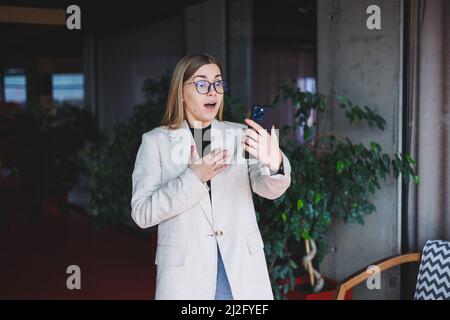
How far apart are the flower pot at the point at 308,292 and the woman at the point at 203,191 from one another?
172 cm

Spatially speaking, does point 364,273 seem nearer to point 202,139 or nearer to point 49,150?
point 202,139

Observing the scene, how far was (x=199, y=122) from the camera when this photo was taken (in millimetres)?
2074

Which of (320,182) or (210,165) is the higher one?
(210,165)

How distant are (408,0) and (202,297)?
219 centimetres

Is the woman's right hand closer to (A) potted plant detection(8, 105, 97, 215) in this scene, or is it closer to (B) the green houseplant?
(B) the green houseplant

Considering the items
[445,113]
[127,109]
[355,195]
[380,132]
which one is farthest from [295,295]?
[127,109]

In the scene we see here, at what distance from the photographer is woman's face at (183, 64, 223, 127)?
201 cm

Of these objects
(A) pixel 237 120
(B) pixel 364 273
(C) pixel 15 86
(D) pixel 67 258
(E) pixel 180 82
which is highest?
(C) pixel 15 86

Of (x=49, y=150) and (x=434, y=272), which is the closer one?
(x=434, y=272)

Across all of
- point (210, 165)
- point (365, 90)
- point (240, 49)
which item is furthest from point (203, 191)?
point (240, 49)

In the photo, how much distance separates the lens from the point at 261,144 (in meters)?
1.84

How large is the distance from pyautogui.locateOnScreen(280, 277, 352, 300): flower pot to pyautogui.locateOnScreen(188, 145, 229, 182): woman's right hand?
1930 millimetres

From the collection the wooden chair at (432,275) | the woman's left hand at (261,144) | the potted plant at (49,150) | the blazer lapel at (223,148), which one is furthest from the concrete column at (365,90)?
the potted plant at (49,150)

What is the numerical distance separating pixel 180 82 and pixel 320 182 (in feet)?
5.07
